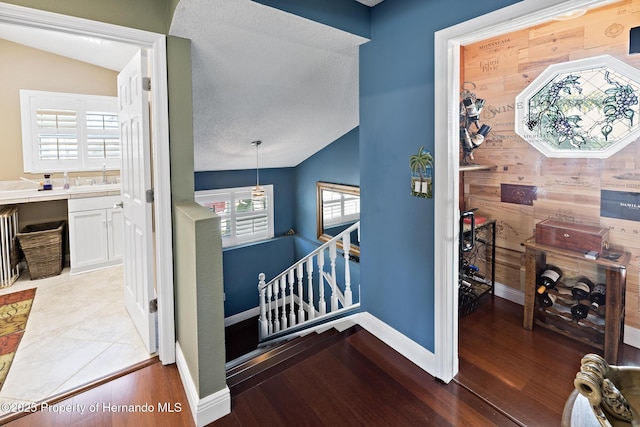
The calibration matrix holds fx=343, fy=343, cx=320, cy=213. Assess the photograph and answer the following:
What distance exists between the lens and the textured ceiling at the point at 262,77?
204 centimetres

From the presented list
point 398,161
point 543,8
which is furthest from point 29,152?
point 543,8

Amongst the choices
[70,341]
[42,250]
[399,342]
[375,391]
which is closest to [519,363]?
[399,342]

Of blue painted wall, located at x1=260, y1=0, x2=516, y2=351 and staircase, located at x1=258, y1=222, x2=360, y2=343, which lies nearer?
blue painted wall, located at x1=260, y1=0, x2=516, y2=351

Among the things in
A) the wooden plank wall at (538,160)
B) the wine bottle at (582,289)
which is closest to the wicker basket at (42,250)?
the wooden plank wall at (538,160)

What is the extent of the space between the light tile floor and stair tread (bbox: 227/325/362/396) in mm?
686

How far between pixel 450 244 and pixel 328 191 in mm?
3628

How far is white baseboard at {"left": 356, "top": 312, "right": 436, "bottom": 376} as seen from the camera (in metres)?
2.16

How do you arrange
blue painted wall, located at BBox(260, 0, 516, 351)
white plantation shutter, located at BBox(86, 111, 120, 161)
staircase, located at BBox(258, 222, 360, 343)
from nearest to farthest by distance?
blue painted wall, located at BBox(260, 0, 516, 351) < staircase, located at BBox(258, 222, 360, 343) < white plantation shutter, located at BBox(86, 111, 120, 161)

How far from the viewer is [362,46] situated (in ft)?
8.13

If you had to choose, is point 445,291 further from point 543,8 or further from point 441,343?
point 543,8

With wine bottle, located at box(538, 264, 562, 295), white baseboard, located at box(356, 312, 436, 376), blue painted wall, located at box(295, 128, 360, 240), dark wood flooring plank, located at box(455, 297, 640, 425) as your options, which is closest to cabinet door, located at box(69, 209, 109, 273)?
blue painted wall, located at box(295, 128, 360, 240)

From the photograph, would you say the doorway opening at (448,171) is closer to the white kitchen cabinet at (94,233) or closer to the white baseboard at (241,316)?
the white kitchen cabinet at (94,233)

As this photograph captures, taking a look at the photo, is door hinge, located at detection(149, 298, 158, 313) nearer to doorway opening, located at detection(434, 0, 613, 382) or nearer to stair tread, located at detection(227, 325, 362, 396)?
stair tread, located at detection(227, 325, 362, 396)

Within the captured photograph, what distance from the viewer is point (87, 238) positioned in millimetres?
3883
